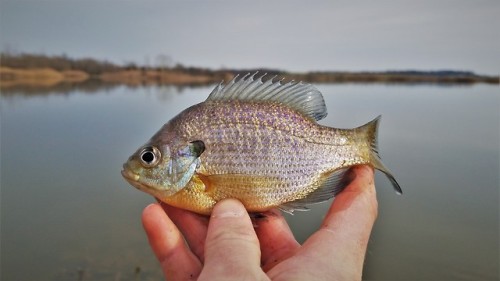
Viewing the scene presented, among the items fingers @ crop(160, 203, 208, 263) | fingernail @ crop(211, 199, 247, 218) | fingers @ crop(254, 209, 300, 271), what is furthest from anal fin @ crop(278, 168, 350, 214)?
fingers @ crop(160, 203, 208, 263)

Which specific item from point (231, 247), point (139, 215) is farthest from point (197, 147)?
point (139, 215)

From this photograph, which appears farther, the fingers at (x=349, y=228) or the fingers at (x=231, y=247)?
the fingers at (x=349, y=228)

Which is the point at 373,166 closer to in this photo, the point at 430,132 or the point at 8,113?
the point at 430,132

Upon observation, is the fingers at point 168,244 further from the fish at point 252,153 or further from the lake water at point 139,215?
the lake water at point 139,215

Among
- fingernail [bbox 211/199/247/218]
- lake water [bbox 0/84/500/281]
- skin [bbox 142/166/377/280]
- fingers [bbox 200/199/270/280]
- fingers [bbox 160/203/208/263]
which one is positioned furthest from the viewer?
lake water [bbox 0/84/500/281]

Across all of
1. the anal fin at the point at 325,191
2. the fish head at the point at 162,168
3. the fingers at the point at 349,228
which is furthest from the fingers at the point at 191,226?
the fingers at the point at 349,228

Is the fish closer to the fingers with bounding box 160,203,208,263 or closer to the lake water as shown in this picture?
the fingers with bounding box 160,203,208,263

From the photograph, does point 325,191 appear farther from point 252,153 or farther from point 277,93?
A: point 277,93
